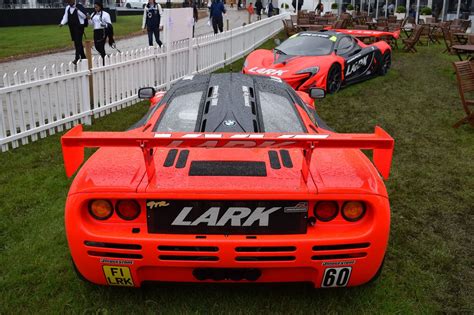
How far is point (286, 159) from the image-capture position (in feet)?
9.23

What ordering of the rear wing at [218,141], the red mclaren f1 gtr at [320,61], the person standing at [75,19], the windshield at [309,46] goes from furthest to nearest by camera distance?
the person standing at [75,19]
the windshield at [309,46]
the red mclaren f1 gtr at [320,61]
the rear wing at [218,141]

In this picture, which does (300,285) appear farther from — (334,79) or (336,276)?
(334,79)

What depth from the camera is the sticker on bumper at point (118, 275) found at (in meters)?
2.52

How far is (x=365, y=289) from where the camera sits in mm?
3109

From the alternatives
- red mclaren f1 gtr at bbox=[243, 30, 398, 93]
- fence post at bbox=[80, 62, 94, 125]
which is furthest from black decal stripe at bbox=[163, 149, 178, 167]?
red mclaren f1 gtr at bbox=[243, 30, 398, 93]

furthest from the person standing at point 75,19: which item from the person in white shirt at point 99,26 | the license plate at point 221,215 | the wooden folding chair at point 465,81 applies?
the license plate at point 221,215

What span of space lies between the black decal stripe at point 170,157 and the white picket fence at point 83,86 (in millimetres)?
3857

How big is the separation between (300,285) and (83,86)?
5258mm

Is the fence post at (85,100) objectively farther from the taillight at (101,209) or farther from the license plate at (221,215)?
the license plate at (221,215)

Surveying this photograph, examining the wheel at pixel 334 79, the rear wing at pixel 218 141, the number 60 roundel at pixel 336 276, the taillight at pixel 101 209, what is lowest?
the number 60 roundel at pixel 336 276

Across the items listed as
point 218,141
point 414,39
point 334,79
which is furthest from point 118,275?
point 414,39

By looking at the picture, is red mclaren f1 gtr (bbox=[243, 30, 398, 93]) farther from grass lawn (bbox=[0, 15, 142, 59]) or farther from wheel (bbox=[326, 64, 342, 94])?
grass lawn (bbox=[0, 15, 142, 59])

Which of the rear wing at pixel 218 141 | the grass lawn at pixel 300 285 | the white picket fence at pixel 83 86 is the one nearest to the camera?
the rear wing at pixel 218 141

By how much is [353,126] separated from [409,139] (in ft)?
3.08
